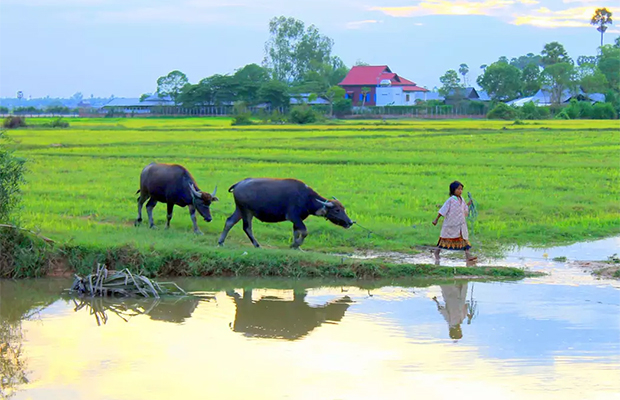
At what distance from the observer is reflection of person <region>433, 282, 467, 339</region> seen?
668 cm

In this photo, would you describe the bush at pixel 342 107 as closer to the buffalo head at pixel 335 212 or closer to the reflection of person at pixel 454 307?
the buffalo head at pixel 335 212

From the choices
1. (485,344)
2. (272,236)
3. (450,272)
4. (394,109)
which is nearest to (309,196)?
(272,236)

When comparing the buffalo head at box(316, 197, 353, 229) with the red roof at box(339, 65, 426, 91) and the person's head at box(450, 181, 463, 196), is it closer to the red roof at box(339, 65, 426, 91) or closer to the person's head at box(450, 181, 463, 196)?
the person's head at box(450, 181, 463, 196)

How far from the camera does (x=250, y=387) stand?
5.30 metres

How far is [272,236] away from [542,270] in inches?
135

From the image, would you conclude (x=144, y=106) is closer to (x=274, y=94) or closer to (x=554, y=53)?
(x=274, y=94)

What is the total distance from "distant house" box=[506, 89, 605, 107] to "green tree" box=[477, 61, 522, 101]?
308 cm

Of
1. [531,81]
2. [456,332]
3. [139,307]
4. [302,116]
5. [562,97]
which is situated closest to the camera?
[456,332]

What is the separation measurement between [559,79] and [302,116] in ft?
90.0

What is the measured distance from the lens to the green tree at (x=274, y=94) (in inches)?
2354

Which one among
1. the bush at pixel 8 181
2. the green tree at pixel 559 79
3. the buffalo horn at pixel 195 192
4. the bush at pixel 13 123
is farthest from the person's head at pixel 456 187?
the green tree at pixel 559 79

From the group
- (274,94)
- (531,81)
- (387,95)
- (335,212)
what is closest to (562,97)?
(531,81)

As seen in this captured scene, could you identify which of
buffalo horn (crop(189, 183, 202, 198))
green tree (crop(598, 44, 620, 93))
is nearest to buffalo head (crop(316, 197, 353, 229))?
buffalo horn (crop(189, 183, 202, 198))

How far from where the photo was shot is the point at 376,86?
2761 inches
